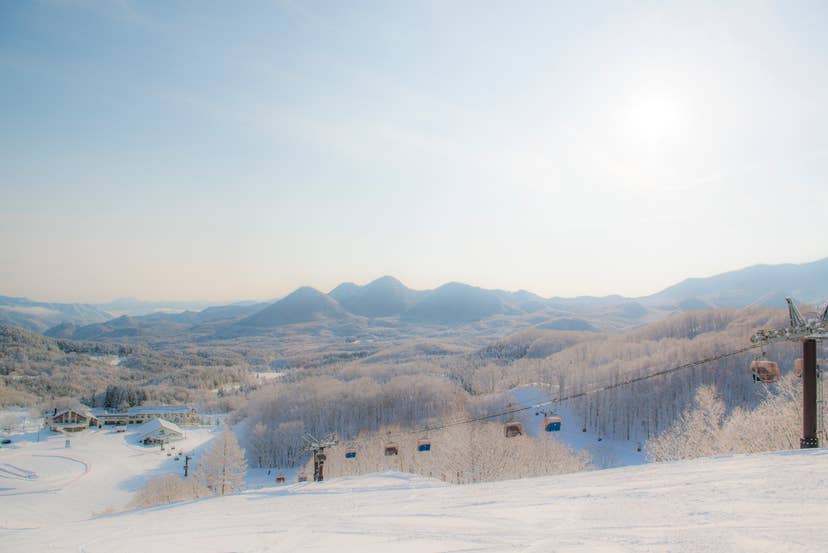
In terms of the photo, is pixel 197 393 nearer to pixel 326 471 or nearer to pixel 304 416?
pixel 304 416

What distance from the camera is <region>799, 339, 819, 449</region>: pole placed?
33.5ft

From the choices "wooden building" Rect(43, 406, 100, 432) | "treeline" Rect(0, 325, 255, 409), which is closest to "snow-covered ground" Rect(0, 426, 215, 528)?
"wooden building" Rect(43, 406, 100, 432)

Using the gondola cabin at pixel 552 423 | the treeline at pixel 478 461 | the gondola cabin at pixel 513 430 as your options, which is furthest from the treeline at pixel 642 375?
the gondola cabin at pixel 513 430

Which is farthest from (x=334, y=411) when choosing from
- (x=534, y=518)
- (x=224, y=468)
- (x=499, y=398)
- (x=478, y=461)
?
(x=534, y=518)

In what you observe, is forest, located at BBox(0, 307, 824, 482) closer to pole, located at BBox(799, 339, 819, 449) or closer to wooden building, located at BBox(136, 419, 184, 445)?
pole, located at BBox(799, 339, 819, 449)

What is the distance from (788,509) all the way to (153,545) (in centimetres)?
858

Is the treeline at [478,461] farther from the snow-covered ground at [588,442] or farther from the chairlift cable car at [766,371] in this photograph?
the snow-covered ground at [588,442]

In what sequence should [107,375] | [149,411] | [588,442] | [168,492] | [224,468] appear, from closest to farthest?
[168,492]
[224,468]
[588,442]
[149,411]
[107,375]

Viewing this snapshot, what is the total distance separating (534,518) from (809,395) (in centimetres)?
903

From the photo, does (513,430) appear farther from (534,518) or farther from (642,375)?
(642,375)

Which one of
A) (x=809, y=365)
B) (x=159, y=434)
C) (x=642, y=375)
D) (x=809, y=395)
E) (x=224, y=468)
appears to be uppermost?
(x=809, y=365)

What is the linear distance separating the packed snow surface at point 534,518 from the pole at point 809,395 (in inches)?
96.9

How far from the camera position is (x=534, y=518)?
5.90 metres

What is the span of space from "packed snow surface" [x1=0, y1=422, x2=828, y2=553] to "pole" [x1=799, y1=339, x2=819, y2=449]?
8.07 feet
